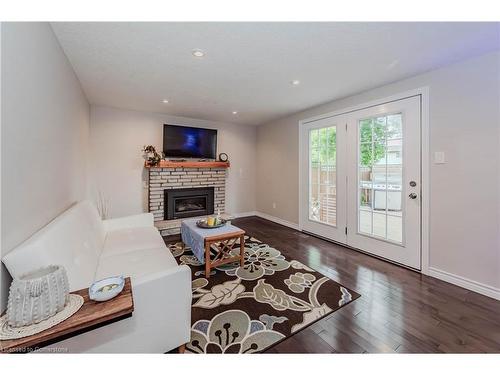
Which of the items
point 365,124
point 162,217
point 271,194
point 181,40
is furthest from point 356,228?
point 162,217

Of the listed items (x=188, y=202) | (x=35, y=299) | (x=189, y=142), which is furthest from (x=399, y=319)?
(x=189, y=142)

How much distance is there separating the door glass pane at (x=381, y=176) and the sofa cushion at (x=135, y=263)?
2.59 metres

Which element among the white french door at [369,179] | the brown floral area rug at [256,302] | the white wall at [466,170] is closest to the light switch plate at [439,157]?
the white wall at [466,170]

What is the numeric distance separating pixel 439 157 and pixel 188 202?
3.98 meters

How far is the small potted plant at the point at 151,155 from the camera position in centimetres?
392

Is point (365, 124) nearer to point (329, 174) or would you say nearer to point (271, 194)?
point (329, 174)

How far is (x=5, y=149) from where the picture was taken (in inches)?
41.5

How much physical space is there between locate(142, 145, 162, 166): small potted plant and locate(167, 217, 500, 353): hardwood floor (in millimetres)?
3094

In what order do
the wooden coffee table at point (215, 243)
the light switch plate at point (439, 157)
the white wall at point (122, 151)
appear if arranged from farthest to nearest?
the white wall at point (122, 151), the wooden coffee table at point (215, 243), the light switch plate at point (439, 157)

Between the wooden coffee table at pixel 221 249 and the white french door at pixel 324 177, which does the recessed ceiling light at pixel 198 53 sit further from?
the white french door at pixel 324 177

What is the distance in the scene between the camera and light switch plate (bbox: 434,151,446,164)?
2287mm

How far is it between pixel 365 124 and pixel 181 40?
2.49 m

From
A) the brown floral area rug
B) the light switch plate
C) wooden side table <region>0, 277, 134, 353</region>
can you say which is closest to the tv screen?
the brown floral area rug

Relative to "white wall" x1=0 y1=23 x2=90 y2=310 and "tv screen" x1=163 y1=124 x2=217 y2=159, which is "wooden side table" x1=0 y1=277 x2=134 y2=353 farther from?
"tv screen" x1=163 y1=124 x2=217 y2=159
